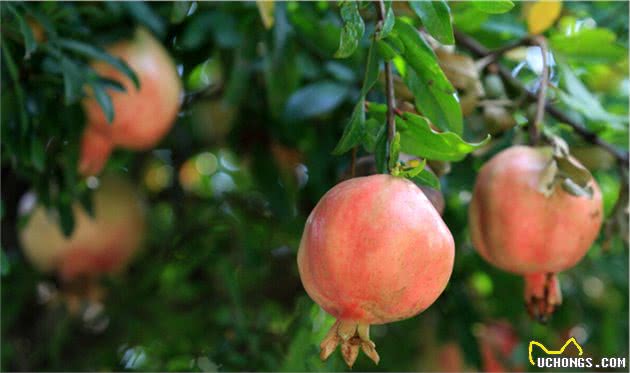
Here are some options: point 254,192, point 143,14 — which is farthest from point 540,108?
point 254,192

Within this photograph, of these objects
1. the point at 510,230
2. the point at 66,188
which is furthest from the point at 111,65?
the point at 510,230

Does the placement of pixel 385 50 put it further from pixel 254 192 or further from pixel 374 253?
pixel 254 192

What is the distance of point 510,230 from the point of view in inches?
33.1

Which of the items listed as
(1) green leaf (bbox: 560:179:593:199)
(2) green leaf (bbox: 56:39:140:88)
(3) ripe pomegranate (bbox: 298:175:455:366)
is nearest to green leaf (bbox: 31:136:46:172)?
(2) green leaf (bbox: 56:39:140:88)

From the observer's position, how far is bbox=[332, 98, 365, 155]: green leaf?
0.75 meters

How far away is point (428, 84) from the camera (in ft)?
2.63

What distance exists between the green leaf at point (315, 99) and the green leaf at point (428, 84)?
32 centimetres

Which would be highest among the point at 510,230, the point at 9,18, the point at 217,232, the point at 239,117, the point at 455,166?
the point at 9,18

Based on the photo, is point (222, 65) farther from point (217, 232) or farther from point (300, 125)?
point (217, 232)

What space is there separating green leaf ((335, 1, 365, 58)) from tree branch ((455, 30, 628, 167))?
1.12 ft

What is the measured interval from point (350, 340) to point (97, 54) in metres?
0.46

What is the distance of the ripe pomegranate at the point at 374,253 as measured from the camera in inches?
24.5

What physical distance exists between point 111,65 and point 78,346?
70 centimetres

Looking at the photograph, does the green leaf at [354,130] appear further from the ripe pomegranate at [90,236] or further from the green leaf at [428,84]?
the ripe pomegranate at [90,236]
